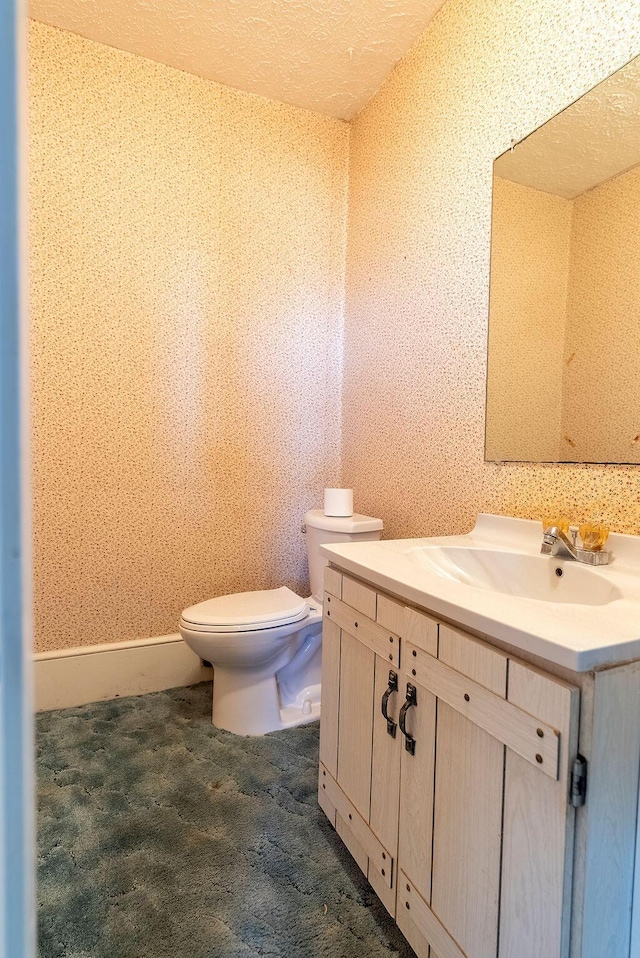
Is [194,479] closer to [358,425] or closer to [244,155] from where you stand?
[358,425]

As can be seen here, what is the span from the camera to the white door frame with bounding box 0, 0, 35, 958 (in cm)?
24

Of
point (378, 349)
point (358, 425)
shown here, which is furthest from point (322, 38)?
point (358, 425)

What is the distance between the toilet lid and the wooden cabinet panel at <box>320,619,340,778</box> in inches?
13.8

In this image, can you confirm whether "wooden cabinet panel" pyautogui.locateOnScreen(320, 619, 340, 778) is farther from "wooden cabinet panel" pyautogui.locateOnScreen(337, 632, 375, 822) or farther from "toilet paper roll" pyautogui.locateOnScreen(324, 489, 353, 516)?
"toilet paper roll" pyautogui.locateOnScreen(324, 489, 353, 516)

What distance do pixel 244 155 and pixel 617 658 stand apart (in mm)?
2274

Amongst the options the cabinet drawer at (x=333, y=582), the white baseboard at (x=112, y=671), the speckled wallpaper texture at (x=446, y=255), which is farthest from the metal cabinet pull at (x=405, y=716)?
the white baseboard at (x=112, y=671)

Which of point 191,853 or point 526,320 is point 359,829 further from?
point 526,320

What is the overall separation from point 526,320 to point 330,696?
115 centimetres

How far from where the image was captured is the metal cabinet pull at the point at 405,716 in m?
0.90

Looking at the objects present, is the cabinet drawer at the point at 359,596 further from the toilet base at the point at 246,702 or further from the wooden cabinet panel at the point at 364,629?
the toilet base at the point at 246,702

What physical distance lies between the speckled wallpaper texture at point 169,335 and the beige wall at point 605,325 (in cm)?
121

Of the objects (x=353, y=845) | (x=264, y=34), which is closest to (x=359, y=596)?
(x=353, y=845)

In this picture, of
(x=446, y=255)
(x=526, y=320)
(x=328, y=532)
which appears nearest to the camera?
(x=526, y=320)

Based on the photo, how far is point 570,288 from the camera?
121 centimetres
